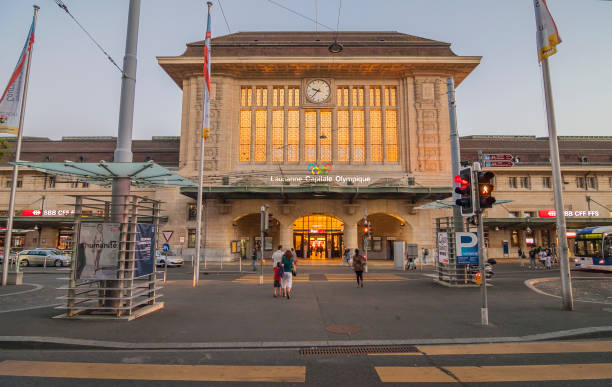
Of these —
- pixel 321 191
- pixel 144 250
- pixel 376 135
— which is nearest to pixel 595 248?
pixel 321 191

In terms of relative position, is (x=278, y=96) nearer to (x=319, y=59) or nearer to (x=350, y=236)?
(x=319, y=59)

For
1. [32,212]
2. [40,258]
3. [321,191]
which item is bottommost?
[40,258]

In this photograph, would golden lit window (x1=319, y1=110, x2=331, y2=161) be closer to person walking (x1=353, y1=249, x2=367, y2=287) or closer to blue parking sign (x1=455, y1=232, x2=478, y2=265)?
person walking (x1=353, y1=249, x2=367, y2=287)

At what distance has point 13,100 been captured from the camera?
15.6 m

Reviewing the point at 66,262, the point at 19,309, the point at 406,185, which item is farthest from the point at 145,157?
the point at 19,309

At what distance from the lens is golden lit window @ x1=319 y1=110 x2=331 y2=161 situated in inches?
1532

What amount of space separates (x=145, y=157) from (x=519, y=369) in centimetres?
4809

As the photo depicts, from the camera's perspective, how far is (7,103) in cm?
1548

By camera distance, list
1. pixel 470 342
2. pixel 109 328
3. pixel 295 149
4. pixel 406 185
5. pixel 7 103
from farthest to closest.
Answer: pixel 295 149, pixel 406 185, pixel 7 103, pixel 109 328, pixel 470 342

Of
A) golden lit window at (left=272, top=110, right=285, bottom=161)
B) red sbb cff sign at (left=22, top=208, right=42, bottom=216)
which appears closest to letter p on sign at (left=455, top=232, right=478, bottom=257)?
golden lit window at (left=272, top=110, right=285, bottom=161)

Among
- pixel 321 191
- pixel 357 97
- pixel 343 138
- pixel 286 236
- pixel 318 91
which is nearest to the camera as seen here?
pixel 321 191

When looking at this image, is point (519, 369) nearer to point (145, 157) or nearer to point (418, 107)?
point (418, 107)

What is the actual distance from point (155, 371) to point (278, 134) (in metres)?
35.4

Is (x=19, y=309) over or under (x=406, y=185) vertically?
under
